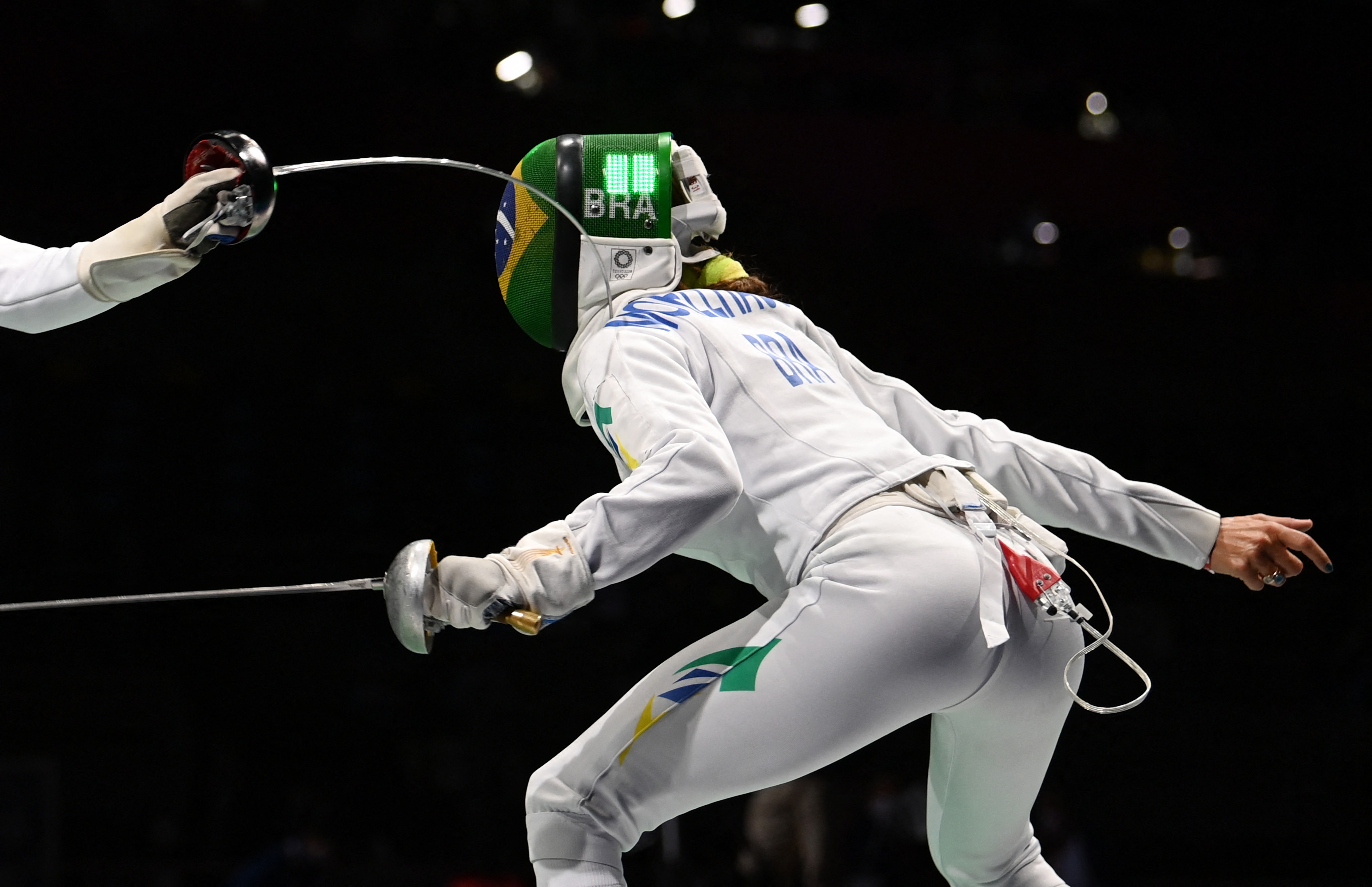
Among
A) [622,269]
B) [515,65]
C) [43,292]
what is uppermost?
[515,65]

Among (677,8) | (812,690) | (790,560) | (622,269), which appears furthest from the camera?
(677,8)

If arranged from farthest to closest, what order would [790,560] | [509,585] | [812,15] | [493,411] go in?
[812,15] < [493,411] < [790,560] < [509,585]

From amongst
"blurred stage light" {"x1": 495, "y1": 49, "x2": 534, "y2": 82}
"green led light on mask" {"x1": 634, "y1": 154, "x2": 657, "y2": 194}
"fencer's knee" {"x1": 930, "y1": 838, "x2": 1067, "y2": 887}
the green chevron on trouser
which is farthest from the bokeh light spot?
the green chevron on trouser

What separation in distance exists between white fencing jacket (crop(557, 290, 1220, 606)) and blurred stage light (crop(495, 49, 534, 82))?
15.8 feet

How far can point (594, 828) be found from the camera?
174 centimetres

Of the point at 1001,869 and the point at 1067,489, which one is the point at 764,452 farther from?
the point at 1001,869

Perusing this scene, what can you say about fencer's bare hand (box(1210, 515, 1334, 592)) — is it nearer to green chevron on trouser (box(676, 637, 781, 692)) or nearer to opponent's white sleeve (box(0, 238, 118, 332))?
green chevron on trouser (box(676, 637, 781, 692))

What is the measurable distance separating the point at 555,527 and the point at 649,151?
0.83 m

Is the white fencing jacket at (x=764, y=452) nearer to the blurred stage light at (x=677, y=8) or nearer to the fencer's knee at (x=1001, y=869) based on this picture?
the fencer's knee at (x=1001, y=869)

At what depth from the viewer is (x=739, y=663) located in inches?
68.4

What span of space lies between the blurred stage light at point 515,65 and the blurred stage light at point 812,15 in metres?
1.75

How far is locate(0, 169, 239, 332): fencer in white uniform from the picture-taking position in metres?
1.82

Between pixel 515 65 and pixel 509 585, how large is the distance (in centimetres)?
555

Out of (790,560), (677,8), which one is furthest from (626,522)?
(677,8)
